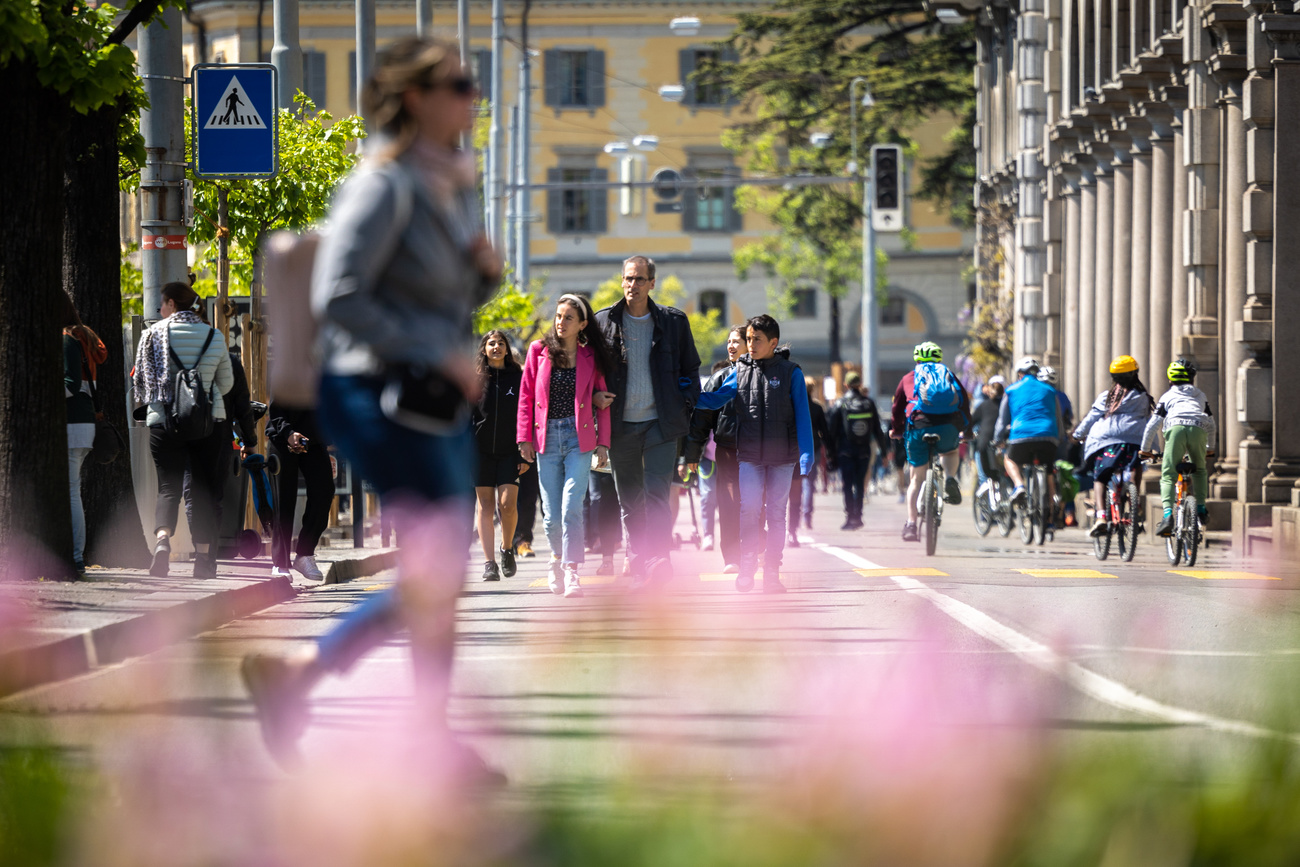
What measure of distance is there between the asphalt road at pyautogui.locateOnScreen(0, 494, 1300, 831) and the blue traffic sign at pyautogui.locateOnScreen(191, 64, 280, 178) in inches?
120

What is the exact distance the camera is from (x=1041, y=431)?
20422 millimetres

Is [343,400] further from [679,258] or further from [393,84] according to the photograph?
[679,258]

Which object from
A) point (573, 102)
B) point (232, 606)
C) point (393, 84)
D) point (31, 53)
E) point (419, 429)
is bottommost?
point (232, 606)

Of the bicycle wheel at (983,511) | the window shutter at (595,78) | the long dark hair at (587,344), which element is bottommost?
the bicycle wheel at (983,511)

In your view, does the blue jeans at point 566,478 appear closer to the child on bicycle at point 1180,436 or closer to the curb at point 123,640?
the curb at point 123,640

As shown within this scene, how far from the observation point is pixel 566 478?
41.6ft

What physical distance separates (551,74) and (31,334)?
64884mm

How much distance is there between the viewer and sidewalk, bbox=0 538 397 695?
27.2ft

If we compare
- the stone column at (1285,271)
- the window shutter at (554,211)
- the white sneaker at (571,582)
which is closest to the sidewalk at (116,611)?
the white sneaker at (571,582)

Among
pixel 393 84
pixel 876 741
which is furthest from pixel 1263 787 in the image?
pixel 393 84

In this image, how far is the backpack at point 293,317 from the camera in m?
5.55

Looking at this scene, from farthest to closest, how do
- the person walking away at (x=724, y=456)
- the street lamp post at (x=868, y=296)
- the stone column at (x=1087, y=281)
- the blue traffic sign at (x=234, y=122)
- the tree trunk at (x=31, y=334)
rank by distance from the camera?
1. the street lamp post at (x=868, y=296)
2. the stone column at (x=1087, y=281)
3. the blue traffic sign at (x=234, y=122)
4. the person walking away at (x=724, y=456)
5. the tree trunk at (x=31, y=334)

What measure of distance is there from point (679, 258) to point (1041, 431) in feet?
185

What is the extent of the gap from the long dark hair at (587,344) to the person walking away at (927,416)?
6028 millimetres
